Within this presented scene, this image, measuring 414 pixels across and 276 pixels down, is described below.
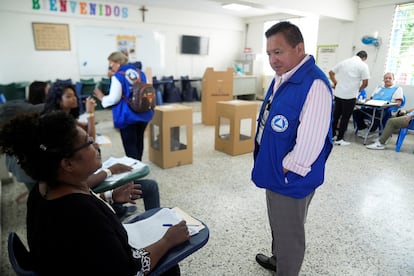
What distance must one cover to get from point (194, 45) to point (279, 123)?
7.13 meters

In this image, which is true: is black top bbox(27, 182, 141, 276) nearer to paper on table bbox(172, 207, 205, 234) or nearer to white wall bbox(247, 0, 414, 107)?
paper on table bbox(172, 207, 205, 234)

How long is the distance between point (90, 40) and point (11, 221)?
5171mm

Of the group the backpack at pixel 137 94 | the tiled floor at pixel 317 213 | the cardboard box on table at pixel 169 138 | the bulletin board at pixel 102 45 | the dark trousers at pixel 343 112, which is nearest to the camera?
the tiled floor at pixel 317 213

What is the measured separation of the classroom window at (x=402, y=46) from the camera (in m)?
5.07

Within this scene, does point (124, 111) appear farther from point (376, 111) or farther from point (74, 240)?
point (376, 111)

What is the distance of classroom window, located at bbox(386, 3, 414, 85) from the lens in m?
5.07

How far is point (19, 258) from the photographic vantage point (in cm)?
84

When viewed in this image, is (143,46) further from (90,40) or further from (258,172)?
(258,172)

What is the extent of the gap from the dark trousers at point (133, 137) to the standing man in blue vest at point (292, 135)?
159 cm

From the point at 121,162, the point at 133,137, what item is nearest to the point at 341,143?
the point at 133,137

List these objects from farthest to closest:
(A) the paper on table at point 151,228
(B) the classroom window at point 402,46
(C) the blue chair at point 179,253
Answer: (B) the classroom window at point 402,46 → (A) the paper on table at point 151,228 → (C) the blue chair at point 179,253

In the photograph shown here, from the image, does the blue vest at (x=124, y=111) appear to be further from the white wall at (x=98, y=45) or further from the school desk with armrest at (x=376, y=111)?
the white wall at (x=98, y=45)

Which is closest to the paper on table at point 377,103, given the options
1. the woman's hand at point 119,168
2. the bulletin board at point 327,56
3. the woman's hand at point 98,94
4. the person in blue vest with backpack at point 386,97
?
the person in blue vest with backpack at point 386,97

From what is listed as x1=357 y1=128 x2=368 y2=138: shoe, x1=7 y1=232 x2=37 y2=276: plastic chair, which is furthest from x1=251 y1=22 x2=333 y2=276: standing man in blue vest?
x1=357 y1=128 x2=368 y2=138: shoe
